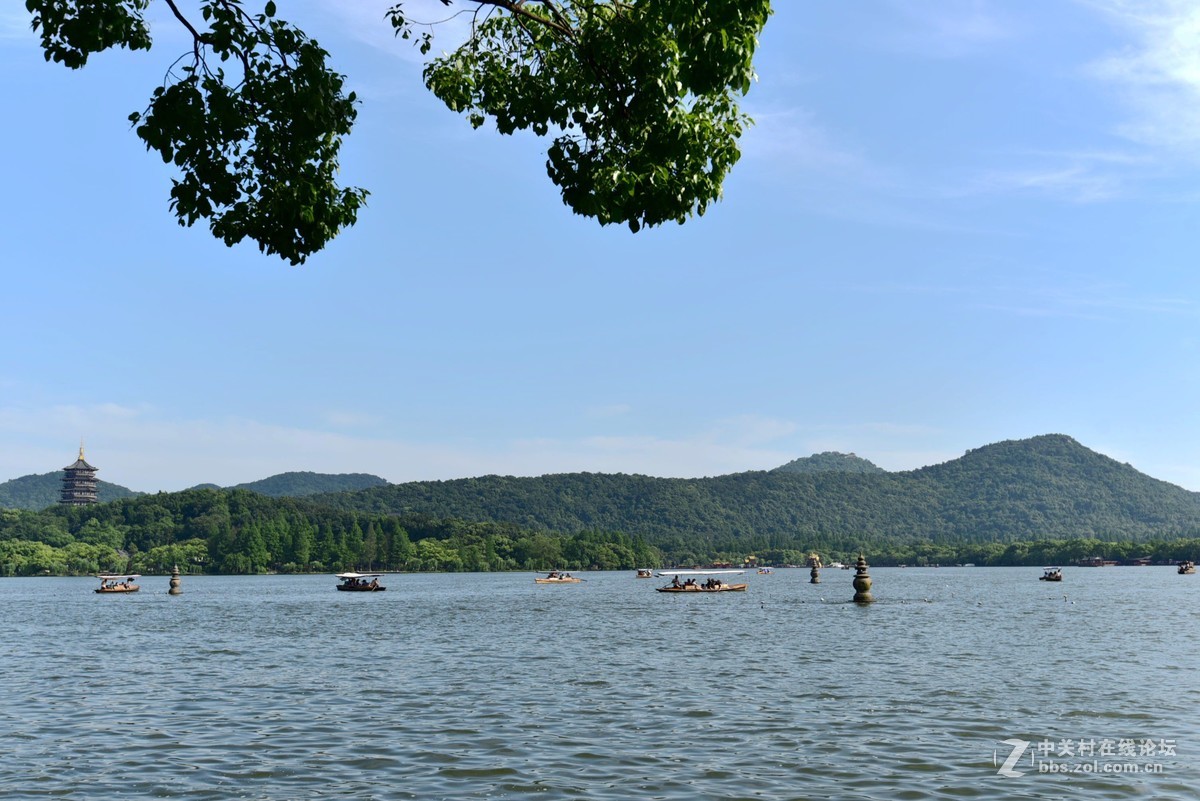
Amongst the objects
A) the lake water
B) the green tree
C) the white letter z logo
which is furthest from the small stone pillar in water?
the green tree

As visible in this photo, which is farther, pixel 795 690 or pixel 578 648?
pixel 578 648

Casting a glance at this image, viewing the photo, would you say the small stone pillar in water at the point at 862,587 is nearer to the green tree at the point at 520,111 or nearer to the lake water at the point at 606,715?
the lake water at the point at 606,715

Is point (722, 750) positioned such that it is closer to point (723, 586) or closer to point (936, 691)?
point (936, 691)

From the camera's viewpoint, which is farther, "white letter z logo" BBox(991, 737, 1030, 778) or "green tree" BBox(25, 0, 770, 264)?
"white letter z logo" BBox(991, 737, 1030, 778)

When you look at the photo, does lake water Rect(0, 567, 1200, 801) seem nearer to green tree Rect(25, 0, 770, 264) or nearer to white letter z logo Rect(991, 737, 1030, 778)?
white letter z logo Rect(991, 737, 1030, 778)

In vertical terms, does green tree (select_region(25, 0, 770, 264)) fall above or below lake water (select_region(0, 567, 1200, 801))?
above

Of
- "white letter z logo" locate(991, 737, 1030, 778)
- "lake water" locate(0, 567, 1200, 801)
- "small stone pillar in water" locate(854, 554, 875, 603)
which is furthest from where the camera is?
"small stone pillar in water" locate(854, 554, 875, 603)

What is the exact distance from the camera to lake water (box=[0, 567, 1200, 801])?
22.5 m

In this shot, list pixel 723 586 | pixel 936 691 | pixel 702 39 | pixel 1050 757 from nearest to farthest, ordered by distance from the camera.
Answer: pixel 702 39 → pixel 1050 757 → pixel 936 691 → pixel 723 586

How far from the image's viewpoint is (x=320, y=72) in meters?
14.8

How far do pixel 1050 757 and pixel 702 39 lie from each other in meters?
19.3

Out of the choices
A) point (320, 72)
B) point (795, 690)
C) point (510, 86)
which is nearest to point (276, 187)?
point (320, 72)

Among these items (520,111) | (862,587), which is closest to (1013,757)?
(520,111)

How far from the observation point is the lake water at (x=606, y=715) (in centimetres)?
2253
